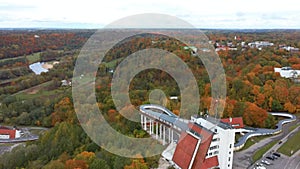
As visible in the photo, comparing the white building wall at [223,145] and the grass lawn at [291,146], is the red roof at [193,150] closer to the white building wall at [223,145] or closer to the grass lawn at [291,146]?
the white building wall at [223,145]

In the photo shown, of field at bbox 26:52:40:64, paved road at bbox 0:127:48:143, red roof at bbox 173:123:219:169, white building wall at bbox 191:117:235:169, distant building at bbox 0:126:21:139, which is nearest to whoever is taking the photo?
red roof at bbox 173:123:219:169

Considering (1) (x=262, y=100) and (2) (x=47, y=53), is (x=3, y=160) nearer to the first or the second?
(1) (x=262, y=100)

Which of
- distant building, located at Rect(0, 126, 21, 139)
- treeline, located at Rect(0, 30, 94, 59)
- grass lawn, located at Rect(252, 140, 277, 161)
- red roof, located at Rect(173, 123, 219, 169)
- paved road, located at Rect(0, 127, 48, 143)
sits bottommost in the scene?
paved road, located at Rect(0, 127, 48, 143)

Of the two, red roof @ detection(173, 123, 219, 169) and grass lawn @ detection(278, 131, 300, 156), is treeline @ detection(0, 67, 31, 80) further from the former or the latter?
grass lawn @ detection(278, 131, 300, 156)

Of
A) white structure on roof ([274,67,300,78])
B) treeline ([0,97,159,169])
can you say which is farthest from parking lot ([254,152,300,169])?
white structure on roof ([274,67,300,78])

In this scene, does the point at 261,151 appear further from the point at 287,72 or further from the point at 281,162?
the point at 287,72

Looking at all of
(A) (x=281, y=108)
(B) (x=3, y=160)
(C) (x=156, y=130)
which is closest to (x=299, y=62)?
(A) (x=281, y=108)
